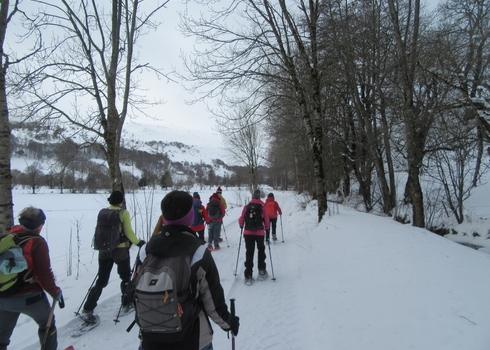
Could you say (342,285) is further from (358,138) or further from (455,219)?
(358,138)

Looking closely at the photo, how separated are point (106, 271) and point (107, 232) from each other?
0.60 metres

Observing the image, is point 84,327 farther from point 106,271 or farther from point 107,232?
point 107,232

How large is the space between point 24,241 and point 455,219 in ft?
45.8

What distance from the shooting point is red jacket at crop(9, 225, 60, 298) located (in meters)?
2.53

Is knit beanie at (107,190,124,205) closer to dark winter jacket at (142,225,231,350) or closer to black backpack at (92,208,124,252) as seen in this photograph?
black backpack at (92,208,124,252)

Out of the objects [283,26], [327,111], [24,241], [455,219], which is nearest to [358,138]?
[327,111]

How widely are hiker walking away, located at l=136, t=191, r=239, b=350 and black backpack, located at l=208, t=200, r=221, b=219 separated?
6099mm

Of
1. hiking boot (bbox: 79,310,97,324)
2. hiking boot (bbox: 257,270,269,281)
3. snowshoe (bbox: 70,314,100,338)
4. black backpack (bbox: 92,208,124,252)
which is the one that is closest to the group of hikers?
snowshoe (bbox: 70,314,100,338)

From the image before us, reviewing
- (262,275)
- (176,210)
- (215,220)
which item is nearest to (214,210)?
(215,220)

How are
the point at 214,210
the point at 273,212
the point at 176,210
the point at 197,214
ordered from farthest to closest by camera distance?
the point at 273,212, the point at 214,210, the point at 197,214, the point at 176,210

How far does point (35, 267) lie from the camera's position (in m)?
2.57

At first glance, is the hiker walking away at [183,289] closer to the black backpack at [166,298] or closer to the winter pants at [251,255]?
the black backpack at [166,298]

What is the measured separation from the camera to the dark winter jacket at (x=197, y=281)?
1.90 m

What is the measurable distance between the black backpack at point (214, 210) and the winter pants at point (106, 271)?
412cm
